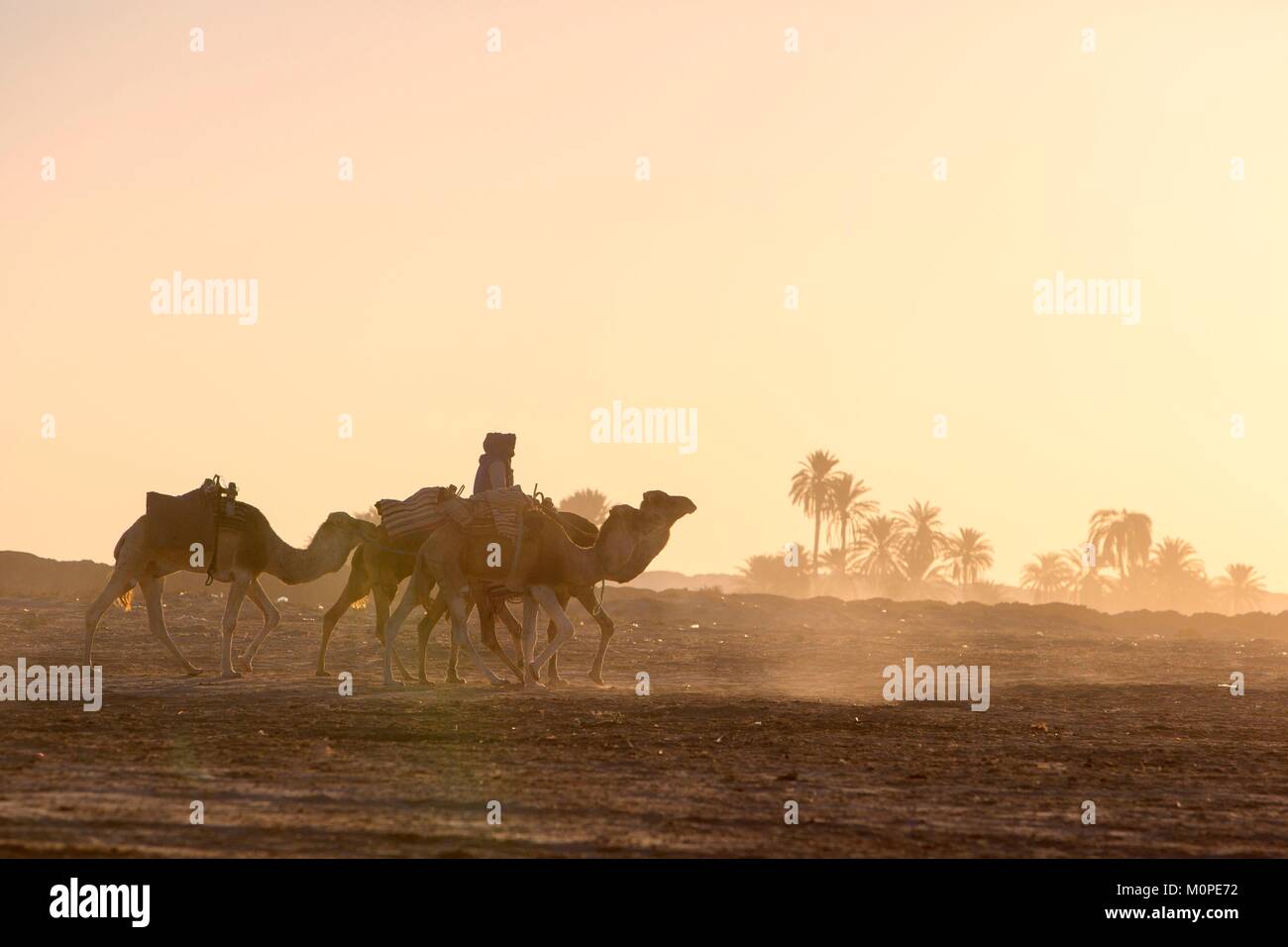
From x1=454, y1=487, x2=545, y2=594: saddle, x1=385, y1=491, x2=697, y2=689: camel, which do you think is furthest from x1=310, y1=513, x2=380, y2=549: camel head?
x1=454, y1=487, x2=545, y2=594: saddle

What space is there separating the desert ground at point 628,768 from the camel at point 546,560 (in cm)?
87

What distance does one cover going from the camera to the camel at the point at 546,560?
20906mm

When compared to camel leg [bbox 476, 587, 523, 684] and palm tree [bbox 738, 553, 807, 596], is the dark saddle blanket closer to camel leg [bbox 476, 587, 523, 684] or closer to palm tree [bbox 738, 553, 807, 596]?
camel leg [bbox 476, 587, 523, 684]

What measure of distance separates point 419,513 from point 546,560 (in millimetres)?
1750

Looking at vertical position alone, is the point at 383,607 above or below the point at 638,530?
below

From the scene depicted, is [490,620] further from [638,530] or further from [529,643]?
[638,530]

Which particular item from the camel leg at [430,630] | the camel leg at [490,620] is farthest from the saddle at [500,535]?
the camel leg at [430,630]

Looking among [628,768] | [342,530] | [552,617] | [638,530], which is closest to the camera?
[628,768]

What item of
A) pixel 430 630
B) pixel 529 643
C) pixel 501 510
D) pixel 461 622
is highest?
pixel 501 510

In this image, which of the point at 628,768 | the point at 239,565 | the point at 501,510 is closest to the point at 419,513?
the point at 501,510

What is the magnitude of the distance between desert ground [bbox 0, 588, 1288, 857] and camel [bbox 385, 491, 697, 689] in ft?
2.85

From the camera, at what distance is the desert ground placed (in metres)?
9.77

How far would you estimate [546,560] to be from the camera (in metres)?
21.1
